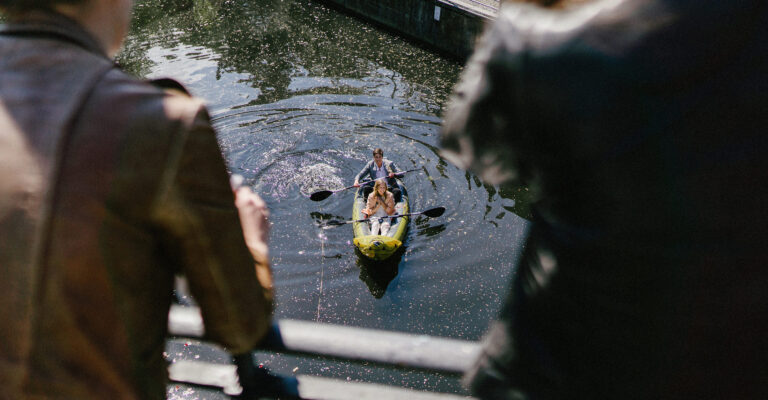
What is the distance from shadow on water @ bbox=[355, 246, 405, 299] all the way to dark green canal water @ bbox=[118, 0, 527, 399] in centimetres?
3

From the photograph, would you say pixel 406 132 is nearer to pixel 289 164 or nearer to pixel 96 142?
pixel 289 164

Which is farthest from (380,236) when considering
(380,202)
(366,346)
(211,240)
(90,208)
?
(90,208)

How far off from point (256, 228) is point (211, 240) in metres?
0.30

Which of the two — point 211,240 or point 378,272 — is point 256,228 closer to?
point 211,240

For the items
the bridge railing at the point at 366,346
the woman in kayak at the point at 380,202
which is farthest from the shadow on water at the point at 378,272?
the bridge railing at the point at 366,346

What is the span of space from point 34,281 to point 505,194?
10.9 meters

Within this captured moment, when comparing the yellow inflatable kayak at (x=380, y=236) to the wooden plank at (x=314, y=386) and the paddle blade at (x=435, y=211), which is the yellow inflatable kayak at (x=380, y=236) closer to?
the paddle blade at (x=435, y=211)

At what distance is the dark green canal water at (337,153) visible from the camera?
848 cm

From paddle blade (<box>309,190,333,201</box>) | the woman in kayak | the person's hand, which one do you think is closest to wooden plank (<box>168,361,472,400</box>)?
the person's hand

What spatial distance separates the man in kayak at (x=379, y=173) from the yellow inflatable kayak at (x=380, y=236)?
0.32m

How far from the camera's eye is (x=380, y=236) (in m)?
8.91

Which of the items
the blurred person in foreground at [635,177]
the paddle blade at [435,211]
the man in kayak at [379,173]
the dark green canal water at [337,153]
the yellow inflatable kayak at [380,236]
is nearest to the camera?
the blurred person in foreground at [635,177]

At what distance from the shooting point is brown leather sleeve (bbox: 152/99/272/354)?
2.86 feet

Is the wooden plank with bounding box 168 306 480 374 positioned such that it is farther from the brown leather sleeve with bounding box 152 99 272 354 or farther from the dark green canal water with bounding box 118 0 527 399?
the dark green canal water with bounding box 118 0 527 399
